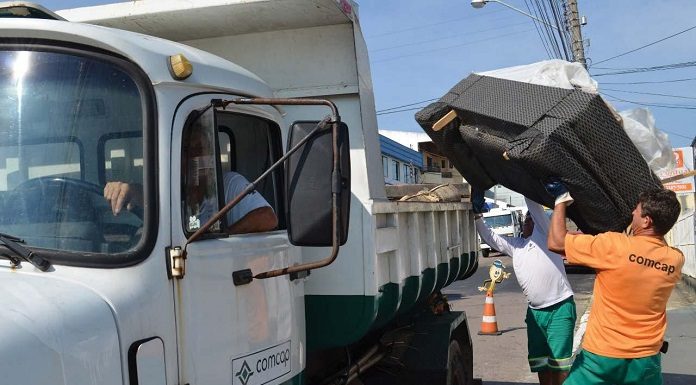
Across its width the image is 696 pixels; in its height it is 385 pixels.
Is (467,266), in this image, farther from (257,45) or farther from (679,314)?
(679,314)

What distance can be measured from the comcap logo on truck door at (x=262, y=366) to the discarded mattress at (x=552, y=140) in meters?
1.57

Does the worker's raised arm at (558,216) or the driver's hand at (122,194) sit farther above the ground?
the driver's hand at (122,194)

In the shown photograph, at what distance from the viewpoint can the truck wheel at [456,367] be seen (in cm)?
472

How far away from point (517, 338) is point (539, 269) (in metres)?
5.66

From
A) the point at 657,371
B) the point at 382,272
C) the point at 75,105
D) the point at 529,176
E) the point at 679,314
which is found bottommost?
the point at 679,314

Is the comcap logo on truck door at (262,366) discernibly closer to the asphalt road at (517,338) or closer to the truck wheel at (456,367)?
the truck wheel at (456,367)

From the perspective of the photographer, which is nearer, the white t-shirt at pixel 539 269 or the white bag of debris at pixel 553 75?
the white bag of debris at pixel 553 75

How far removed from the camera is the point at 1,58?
7.50 feet

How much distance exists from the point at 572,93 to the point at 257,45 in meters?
1.64

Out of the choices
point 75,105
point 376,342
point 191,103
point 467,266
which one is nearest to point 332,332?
point 376,342

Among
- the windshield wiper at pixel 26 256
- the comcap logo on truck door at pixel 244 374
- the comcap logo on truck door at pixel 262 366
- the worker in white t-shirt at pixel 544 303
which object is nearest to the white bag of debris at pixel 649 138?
the worker in white t-shirt at pixel 544 303

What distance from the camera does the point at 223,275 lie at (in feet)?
8.20

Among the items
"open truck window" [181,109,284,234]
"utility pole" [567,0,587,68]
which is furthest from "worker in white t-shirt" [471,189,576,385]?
"utility pole" [567,0,587,68]

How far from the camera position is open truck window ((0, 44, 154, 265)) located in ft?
7.13
